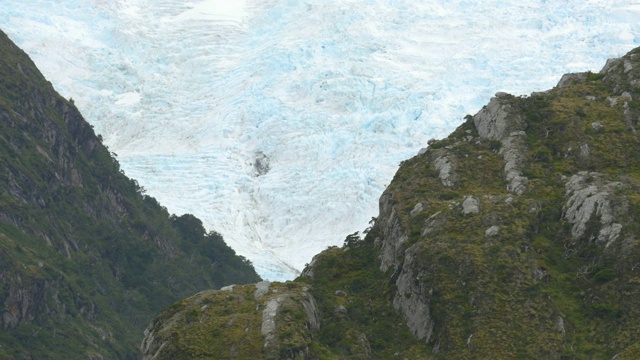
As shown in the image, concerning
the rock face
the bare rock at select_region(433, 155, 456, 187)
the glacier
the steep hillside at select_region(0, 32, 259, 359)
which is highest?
the glacier

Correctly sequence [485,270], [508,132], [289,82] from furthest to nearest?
[289,82] < [508,132] < [485,270]

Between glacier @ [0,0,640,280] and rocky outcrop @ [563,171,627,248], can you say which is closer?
rocky outcrop @ [563,171,627,248]

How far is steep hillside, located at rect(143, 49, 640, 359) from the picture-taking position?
147 ft

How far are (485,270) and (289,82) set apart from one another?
109 metres

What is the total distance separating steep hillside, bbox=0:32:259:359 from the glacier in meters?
4.16

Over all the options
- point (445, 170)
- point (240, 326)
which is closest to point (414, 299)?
point (240, 326)

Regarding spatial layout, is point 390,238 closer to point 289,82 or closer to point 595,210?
point 595,210

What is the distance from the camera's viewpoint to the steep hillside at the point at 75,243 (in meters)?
109

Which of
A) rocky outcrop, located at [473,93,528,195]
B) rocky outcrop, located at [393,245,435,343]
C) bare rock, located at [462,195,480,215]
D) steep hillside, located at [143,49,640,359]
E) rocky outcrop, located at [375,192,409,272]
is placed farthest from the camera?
rocky outcrop, located at [473,93,528,195]

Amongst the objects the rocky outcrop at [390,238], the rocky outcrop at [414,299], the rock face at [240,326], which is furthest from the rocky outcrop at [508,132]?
the rock face at [240,326]

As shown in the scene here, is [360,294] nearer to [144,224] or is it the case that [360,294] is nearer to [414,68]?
[144,224]

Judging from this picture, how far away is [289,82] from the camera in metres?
154

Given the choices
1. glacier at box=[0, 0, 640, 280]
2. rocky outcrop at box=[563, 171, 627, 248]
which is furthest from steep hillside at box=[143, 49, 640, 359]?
glacier at box=[0, 0, 640, 280]

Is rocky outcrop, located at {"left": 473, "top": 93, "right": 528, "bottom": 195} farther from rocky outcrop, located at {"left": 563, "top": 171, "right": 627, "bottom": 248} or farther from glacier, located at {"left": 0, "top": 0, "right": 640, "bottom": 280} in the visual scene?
glacier, located at {"left": 0, "top": 0, "right": 640, "bottom": 280}
